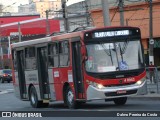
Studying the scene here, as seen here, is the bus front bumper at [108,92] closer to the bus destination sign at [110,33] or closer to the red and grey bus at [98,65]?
the red and grey bus at [98,65]

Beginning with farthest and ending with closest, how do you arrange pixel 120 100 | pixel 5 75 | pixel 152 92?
pixel 5 75
pixel 152 92
pixel 120 100

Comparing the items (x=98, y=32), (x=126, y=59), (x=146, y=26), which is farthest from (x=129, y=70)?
(x=146, y=26)

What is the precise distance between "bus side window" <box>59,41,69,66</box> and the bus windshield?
1.33m

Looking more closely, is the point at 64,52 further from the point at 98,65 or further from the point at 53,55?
the point at 98,65

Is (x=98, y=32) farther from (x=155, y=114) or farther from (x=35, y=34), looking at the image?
(x=35, y=34)

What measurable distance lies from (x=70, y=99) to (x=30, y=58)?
3.94m

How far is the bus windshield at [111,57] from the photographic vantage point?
750 inches

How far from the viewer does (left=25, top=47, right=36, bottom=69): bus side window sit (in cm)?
2328

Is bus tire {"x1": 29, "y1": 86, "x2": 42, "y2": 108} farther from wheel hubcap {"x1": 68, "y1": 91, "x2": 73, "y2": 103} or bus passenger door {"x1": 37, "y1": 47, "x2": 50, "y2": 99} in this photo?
wheel hubcap {"x1": 68, "y1": 91, "x2": 73, "y2": 103}

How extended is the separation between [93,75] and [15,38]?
70543 mm

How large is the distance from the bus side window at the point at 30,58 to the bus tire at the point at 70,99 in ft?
10.1

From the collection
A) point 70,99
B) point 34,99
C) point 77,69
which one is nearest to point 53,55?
point 77,69

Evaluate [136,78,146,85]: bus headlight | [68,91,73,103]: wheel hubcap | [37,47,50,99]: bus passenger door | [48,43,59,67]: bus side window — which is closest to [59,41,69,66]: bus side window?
[48,43,59,67]: bus side window

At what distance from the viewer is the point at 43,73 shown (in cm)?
2267
